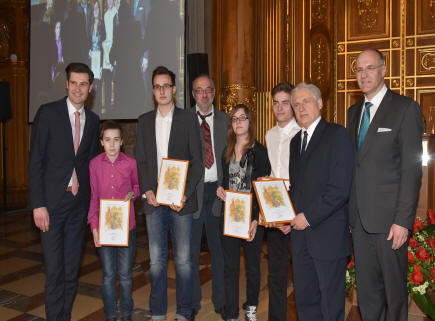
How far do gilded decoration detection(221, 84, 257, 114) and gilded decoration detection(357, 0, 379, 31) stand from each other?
2.41m

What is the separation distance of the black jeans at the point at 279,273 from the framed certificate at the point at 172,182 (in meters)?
0.65

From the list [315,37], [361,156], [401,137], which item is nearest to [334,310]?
[361,156]

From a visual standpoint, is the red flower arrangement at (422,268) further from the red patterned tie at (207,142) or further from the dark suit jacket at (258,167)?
the red patterned tie at (207,142)

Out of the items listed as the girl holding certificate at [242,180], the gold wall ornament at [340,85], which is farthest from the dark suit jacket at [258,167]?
the gold wall ornament at [340,85]

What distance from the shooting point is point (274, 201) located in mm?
2232

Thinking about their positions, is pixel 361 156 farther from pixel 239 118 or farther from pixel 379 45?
pixel 379 45

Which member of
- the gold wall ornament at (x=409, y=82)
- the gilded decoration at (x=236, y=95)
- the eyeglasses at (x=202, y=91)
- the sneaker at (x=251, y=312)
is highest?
the gold wall ornament at (x=409, y=82)

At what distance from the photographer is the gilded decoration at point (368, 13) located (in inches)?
254

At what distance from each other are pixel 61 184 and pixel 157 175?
0.63 m

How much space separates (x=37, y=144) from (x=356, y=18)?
233 inches

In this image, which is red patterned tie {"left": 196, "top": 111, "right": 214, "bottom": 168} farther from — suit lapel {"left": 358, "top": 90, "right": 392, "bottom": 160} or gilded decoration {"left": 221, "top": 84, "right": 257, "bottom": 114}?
gilded decoration {"left": 221, "top": 84, "right": 257, "bottom": 114}

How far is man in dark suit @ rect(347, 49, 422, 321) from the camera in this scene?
79.4 inches

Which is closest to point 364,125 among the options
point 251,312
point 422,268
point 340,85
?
point 422,268

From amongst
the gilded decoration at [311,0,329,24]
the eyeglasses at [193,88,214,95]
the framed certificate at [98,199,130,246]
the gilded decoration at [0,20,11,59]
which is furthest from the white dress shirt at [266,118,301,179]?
the gilded decoration at [0,20,11,59]
